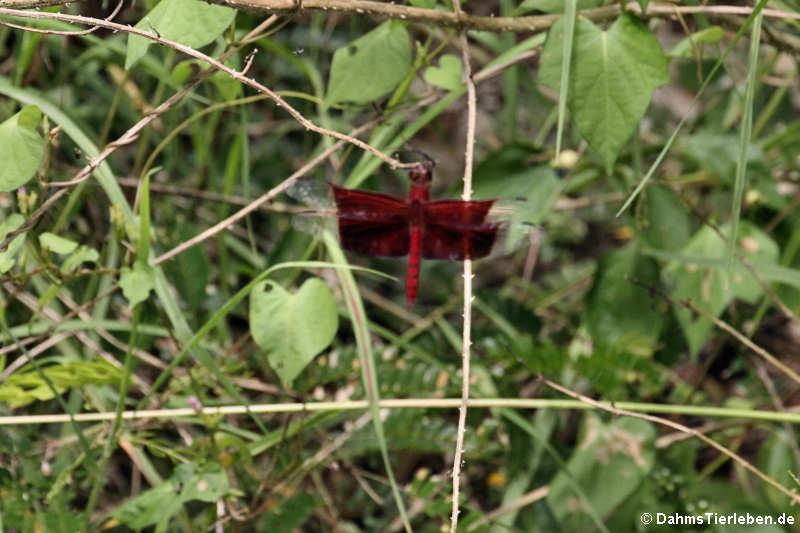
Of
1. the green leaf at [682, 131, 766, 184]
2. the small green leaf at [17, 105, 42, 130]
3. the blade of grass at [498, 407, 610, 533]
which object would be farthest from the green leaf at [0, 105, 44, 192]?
the green leaf at [682, 131, 766, 184]

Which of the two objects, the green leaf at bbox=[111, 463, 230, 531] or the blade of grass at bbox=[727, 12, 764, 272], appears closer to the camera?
the blade of grass at bbox=[727, 12, 764, 272]

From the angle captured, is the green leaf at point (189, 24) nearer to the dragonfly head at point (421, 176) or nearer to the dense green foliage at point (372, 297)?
the dense green foliage at point (372, 297)

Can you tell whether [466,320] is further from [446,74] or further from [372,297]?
[372,297]

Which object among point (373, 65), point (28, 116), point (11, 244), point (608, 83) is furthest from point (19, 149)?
point (608, 83)

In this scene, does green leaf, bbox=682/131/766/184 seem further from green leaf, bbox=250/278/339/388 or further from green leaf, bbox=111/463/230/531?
green leaf, bbox=111/463/230/531

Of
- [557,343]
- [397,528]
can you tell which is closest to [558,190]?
[557,343]

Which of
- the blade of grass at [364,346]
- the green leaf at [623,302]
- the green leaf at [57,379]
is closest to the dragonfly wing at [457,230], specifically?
the blade of grass at [364,346]

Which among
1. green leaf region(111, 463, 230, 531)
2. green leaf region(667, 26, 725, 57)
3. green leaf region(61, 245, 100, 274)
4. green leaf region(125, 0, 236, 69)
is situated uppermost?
green leaf region(125, 0, 236, 69)
